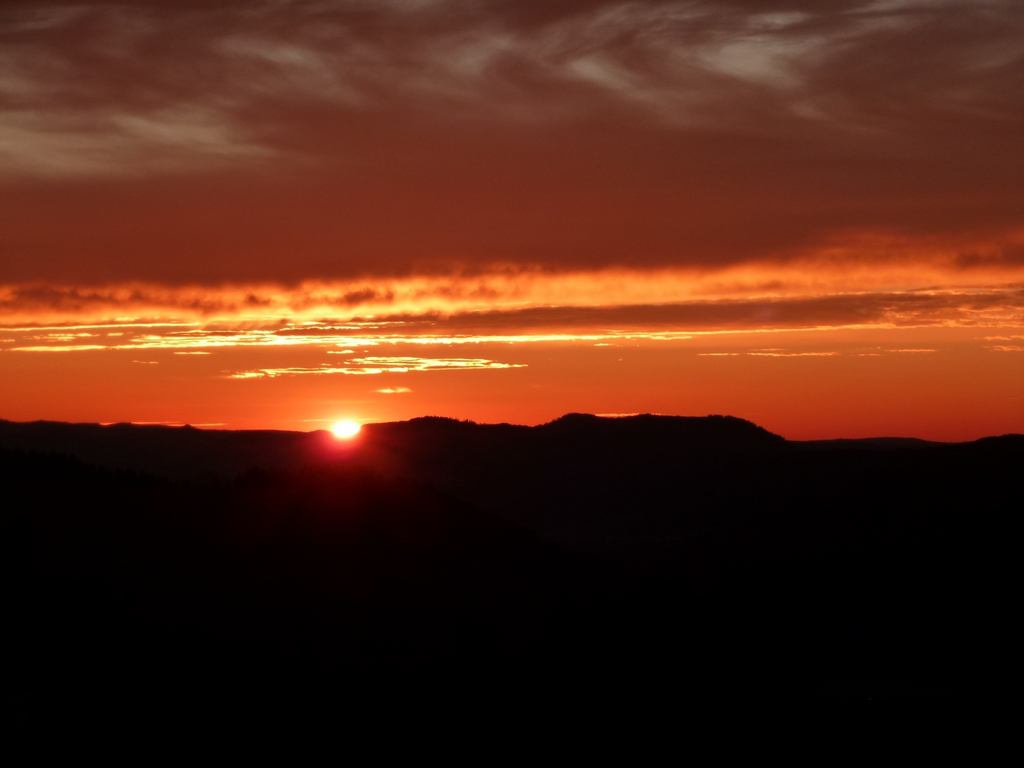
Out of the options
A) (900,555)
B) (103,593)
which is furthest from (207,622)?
(900,555)

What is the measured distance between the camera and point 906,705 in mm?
37625

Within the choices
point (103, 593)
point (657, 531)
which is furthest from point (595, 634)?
point (657, 531)

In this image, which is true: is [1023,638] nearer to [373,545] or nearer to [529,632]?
[529,632]

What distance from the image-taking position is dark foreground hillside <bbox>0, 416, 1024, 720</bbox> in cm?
3384

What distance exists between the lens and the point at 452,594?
45656 mm

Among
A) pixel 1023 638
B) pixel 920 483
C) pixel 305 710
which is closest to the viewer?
pixel 305 710

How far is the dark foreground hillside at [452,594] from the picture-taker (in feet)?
111

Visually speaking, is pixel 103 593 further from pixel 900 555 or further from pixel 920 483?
pixel 920 483

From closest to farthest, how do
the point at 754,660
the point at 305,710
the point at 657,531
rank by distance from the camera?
the point at 305,710 < the point at 754,660 < the point at 657,531

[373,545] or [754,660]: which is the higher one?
[373,545]

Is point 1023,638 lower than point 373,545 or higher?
lower

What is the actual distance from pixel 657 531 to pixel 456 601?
1917 inches

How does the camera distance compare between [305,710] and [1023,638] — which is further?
[1023,638]

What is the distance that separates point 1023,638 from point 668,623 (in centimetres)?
1397
